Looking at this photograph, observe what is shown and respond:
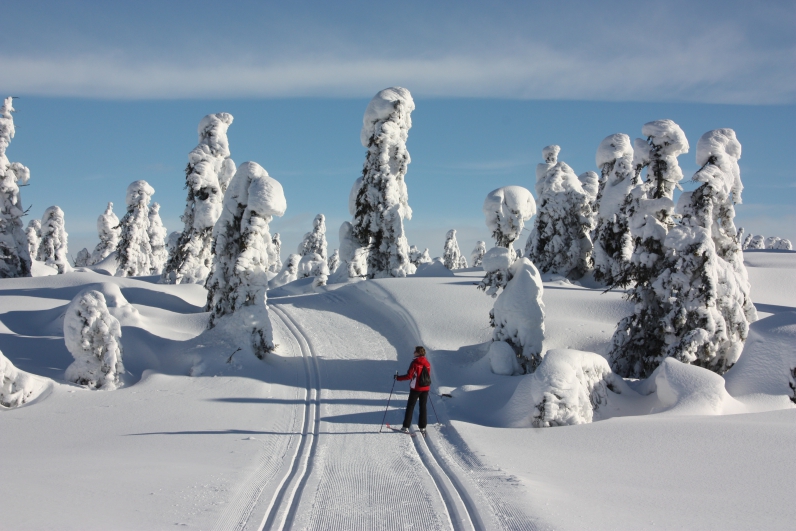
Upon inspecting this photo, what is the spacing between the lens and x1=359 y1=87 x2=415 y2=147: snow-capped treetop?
28516 millimetres

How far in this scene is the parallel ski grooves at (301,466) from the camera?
6113mm

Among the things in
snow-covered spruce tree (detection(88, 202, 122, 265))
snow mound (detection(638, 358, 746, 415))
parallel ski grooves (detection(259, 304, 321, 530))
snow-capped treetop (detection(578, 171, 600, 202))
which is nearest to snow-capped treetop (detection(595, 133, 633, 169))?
snow-capped treetop (detection(578, 171, 600, 202))

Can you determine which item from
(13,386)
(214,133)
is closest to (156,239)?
(214,133)

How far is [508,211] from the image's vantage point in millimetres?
30656

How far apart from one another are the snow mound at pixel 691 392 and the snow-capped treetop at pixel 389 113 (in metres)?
19.9

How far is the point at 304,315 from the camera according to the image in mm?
21812

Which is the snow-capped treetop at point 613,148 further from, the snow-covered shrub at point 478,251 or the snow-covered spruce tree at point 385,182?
the snow-covered shrub at point 478,251

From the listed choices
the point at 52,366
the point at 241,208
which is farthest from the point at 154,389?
the point at 241,208

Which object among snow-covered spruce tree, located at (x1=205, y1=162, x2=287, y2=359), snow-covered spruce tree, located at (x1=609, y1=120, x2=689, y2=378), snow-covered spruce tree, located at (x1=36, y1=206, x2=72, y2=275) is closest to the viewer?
snow-covered spruce tree, located at (x1=609, y1=120, x2=689, y2=378)

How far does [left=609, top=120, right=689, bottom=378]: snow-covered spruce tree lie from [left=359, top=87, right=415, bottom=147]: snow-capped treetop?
14.2 m

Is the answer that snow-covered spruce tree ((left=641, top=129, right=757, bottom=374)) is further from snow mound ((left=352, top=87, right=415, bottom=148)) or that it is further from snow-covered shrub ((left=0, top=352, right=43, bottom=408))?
snow mound ((left=352, top=87, right=415, bottom=148))

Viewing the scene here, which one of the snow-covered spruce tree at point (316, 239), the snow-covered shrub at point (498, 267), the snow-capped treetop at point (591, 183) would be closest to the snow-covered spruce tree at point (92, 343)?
the snow-covered shrub at point (498, 267)

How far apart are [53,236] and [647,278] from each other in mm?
46718

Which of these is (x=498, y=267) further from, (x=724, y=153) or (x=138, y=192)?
(x=138, y=192)
